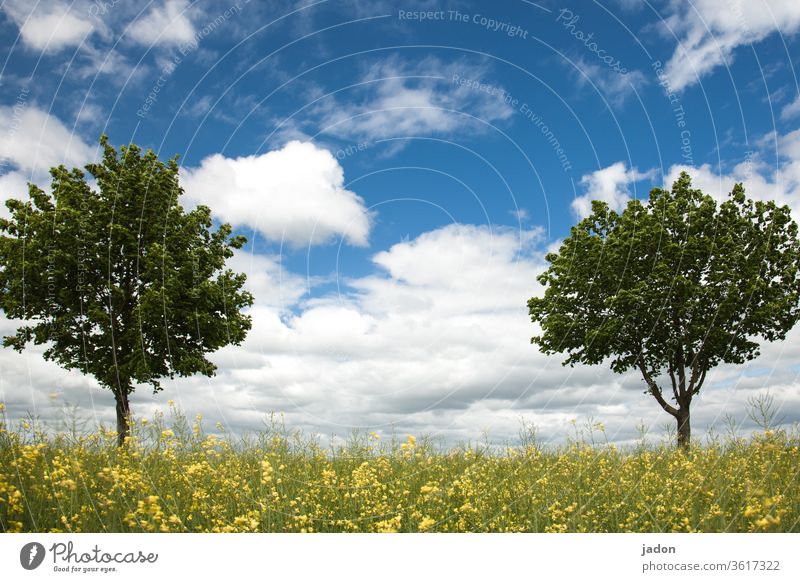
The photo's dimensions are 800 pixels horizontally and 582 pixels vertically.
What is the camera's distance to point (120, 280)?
22.6 metres

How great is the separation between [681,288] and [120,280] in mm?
23250

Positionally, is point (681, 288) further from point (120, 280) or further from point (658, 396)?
point (120, 280)

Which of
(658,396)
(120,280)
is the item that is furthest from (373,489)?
(658,396)

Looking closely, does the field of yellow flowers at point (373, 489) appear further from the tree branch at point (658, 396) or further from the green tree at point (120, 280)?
the tree branch at point (658, 396)

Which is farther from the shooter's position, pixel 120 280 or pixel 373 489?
pixel 120 280

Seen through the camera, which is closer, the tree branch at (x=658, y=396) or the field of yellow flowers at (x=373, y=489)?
the field of yellow flowers at (x=373, y=489)

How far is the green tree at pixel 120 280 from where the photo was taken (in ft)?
72.0

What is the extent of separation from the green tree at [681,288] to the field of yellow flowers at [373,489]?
16.1 metres

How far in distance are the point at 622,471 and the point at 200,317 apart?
59.9 ft

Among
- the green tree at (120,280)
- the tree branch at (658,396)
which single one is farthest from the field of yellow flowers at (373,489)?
the tree branch at (658,396)
